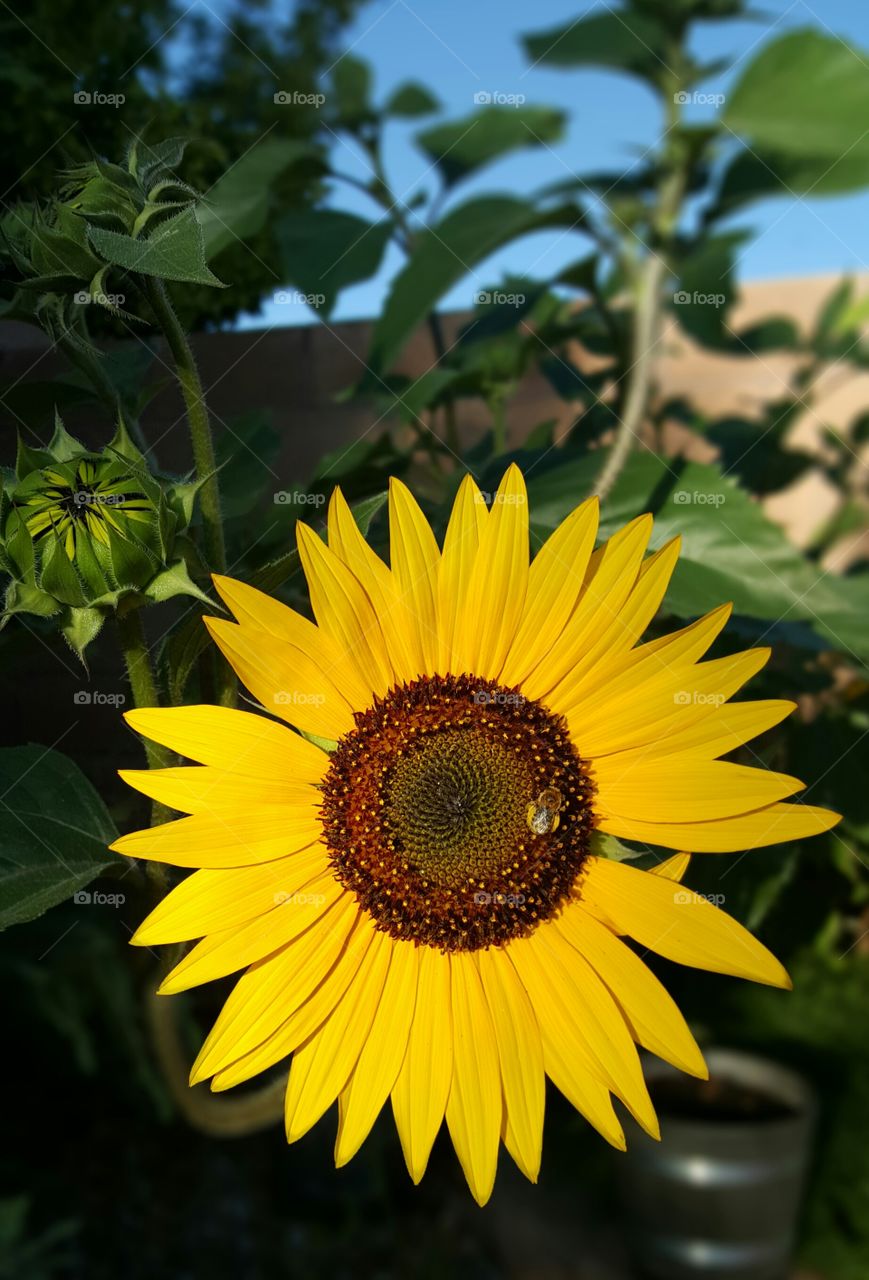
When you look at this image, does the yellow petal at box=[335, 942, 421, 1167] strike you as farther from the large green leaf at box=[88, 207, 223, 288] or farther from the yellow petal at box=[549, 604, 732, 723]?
the large green leaf at box=[88, 207, 223, 288]

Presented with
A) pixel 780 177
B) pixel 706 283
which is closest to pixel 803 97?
pixel 780 177

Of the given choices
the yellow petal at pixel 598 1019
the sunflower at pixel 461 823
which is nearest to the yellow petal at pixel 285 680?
the sunflower at pixel 461 823

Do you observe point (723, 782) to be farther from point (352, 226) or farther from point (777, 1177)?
point (777, 1177)

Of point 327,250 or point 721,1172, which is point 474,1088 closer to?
point 327,250

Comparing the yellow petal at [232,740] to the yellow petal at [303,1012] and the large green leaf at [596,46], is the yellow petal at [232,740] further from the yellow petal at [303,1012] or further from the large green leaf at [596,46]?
the large green leaf at [596,46]

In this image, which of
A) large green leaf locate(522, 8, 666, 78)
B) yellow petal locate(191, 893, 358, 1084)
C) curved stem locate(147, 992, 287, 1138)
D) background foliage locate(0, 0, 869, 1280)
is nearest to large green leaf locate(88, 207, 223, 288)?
background foliage locate(0, 0, 869, 1280)

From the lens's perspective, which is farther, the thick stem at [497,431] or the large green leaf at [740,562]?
the thick stem at [497,431]
